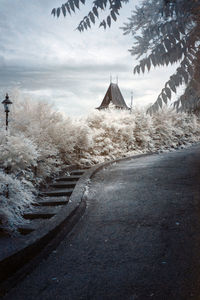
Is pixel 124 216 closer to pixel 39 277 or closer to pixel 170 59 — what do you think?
pixel 39 277

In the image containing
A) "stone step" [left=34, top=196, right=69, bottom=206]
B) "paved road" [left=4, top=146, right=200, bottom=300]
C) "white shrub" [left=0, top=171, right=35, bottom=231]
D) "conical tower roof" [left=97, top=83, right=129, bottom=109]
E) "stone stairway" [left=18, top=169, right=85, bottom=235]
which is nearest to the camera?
"paved road" [left=4, top=146, right=200, bottom=300]

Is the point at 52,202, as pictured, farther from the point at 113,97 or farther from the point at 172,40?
the point at 113,97

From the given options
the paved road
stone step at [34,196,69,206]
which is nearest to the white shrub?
stone step at [34,196,69,206]

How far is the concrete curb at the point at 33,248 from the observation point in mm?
2928

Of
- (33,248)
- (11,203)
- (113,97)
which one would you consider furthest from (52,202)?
(113,97)

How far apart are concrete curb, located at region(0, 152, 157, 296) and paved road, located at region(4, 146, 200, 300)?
109mm

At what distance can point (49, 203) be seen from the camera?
17.7ft

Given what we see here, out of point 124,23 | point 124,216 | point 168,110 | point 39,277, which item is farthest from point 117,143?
point 39,277

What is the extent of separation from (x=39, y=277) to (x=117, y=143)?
29.8ft

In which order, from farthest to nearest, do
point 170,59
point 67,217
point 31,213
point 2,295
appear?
point 31,213, point 67,217, point 170,59, point 2,295

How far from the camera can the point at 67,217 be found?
4359mm

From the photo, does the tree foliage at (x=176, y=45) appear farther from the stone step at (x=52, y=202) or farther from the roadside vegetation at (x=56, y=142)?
the stone step at (x=52, y=202)

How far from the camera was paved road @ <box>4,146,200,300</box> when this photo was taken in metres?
2.64

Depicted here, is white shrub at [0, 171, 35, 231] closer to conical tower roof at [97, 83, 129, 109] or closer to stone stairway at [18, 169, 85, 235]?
stone stairway at [18, 169, 85, 235]
